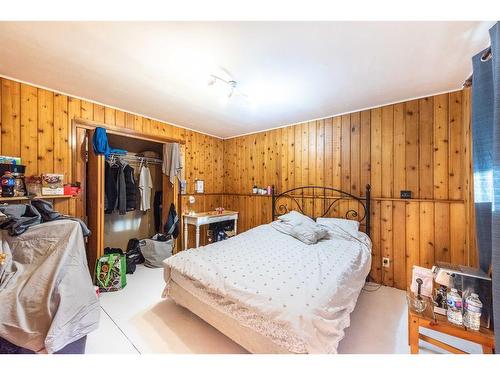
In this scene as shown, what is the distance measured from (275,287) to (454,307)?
1120 millimetres

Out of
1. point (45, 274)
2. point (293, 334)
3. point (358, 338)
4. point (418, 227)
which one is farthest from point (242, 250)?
point (418, 227)

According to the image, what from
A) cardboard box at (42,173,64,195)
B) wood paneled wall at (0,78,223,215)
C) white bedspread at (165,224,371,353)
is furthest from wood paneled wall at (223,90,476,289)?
cardboard box at (42,173,64,195)

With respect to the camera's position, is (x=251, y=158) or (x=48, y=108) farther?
(x=251, y=158)

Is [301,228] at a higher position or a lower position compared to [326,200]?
lower

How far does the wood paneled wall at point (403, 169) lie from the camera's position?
2.18 meters

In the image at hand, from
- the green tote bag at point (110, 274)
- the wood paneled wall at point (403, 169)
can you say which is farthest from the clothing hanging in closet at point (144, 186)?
the wood paneled wall at point (403, 169)

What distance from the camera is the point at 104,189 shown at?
2.90 metres

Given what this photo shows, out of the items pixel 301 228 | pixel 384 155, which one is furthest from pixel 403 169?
pixel 301 228

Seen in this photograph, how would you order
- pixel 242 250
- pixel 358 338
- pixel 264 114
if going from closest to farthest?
1. pixel 358 338
2. pixel 242 250
3. pixel 264 114

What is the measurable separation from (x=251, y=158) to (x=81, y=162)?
2.59m

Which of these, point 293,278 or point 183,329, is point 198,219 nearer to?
point 183,329

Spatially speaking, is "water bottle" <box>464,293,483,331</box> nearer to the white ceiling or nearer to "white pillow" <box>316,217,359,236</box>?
"white pillow" <box>316,217,359,236</box>

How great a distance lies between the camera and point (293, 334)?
44.6 inches

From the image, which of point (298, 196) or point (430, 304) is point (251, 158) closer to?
point (298, 196)
